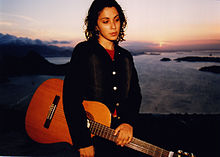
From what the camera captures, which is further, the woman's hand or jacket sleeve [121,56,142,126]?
jacket sleeve [121,56,142,126]

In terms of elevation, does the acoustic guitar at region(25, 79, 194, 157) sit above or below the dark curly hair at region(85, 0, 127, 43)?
below

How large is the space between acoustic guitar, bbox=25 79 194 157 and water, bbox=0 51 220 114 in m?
6.13

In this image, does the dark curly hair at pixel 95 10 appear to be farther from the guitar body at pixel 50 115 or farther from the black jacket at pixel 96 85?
the guitar body at pixel 50 115

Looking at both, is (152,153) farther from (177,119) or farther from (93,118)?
(177,119)

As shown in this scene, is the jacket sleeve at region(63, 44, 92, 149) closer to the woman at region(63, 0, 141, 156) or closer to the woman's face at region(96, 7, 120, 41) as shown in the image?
the woman at region(63, 0, 141, 156)

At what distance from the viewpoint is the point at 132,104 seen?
156 centimetres

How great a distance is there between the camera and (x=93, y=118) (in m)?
1.31

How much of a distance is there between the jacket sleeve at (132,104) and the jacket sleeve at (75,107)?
48cm

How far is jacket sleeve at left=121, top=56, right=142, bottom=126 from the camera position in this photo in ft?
4.72

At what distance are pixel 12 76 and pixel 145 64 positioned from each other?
12.1 meters

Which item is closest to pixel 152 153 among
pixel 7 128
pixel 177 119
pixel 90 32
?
pixel 90 32

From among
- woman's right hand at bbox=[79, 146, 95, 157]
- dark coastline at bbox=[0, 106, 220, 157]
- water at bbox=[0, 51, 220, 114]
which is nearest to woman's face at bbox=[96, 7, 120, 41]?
woman's right hand at bbox=[79, 146, 95, 157]

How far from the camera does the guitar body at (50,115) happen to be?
1331 millimetres

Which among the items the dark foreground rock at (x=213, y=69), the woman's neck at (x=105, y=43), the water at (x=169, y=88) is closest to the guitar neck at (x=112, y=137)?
the woman's neck at (x=105, y=43)
